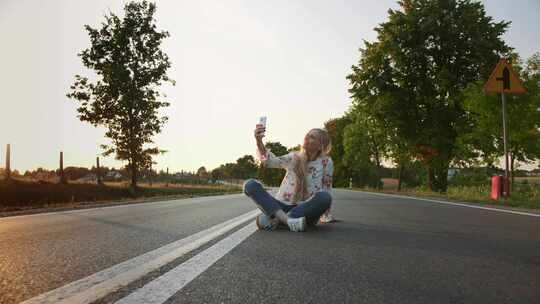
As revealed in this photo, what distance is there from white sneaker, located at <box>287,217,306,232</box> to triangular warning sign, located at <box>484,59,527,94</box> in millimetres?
10851

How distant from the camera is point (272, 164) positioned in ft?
18.4

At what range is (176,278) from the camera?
250 cm

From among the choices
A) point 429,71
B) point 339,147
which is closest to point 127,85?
point 429,71

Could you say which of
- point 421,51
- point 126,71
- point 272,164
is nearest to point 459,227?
point 272,164

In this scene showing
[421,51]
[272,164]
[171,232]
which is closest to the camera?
[171,232]

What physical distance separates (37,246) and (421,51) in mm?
25355

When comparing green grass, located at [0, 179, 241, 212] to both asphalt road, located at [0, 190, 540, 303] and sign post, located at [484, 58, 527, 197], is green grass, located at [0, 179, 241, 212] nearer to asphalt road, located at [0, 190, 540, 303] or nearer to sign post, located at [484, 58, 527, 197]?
asphalt road, located at [0, 190, 540, 303]

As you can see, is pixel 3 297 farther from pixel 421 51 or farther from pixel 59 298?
pixel 421 51

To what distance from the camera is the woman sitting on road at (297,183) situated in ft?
17.5

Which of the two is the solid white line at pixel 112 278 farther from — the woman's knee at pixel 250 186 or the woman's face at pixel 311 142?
the woman's face at pixel 311 142

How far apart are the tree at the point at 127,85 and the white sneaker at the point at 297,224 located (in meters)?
23.3

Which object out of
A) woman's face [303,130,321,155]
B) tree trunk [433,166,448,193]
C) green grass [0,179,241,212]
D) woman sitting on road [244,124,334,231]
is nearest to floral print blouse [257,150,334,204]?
woman sitting on road [244,124,334,231]

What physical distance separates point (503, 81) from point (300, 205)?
11271 mm

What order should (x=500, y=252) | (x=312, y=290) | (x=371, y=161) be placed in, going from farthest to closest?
1. (x=371, y=161)
2. (x=500, y=252)
3. (x=312, y=290)
